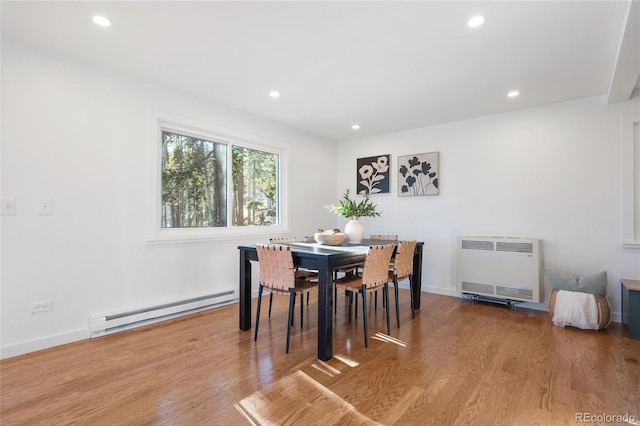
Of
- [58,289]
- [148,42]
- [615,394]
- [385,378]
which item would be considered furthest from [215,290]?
[615,394]

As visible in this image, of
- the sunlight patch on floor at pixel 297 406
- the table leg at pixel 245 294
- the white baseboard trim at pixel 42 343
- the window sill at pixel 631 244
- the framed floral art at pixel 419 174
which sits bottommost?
the sunlight patch on floor at pixel 297 406

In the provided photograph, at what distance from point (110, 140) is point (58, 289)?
4.48 feet

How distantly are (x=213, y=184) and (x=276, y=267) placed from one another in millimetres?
1760

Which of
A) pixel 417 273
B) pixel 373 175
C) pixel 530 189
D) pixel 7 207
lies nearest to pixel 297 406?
pixel 417 273

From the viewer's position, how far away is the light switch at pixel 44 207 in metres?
2.53

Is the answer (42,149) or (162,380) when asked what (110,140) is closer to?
(42,149)

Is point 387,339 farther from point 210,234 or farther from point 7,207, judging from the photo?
point 7,207

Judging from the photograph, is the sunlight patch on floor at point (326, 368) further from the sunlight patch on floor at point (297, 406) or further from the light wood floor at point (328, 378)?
the sunlight patch on floor at point (297, 406)

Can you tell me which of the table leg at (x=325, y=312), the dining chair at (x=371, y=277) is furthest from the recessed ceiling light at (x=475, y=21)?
the table leg at (x=325, y=312)

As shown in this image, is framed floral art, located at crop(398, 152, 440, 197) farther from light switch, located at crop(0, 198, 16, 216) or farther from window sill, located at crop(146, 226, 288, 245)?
light switch, located at crop(0, 198, 16, 216)

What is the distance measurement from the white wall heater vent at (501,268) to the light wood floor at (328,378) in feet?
2.05

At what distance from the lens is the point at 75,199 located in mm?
2711

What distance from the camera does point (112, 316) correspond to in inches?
113

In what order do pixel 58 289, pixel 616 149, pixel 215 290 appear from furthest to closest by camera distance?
pixel 215 290
pixel 616 149
pixel 58 289
